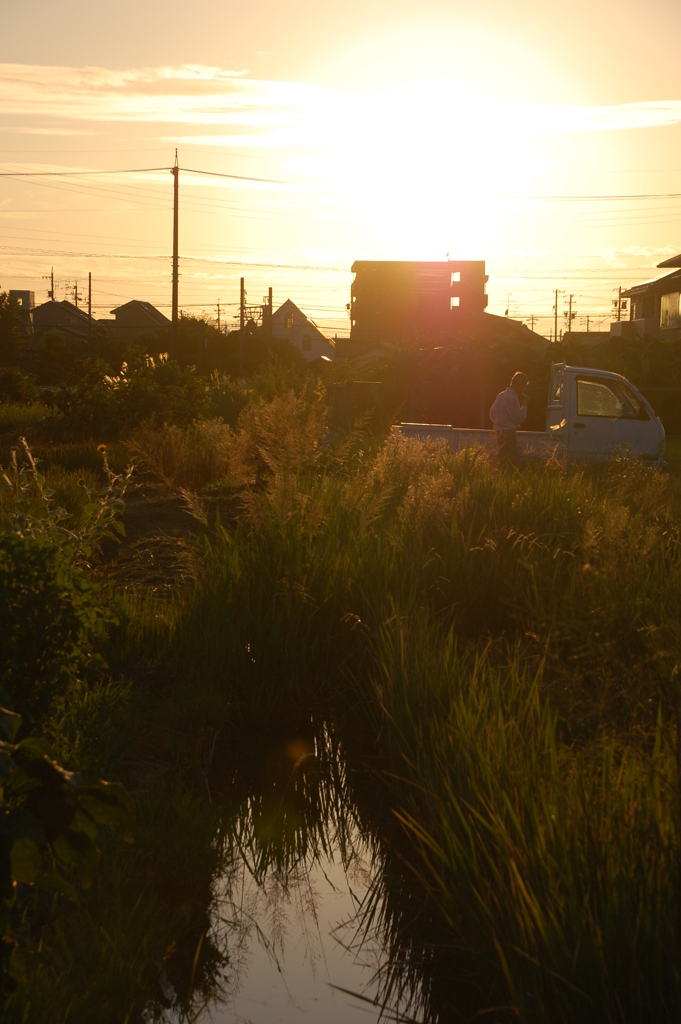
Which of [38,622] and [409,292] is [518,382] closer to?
[38,622]

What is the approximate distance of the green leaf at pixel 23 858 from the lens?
73.3 inches

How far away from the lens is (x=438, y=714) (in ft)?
15.3

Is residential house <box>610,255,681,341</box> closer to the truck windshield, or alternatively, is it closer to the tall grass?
the truck windshield

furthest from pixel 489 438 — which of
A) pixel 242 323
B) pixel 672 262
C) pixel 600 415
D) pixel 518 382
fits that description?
pixel 242 323

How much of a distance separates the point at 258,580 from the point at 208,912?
8.65ft

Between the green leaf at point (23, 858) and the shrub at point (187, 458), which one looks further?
the shrub at point (187, 458)

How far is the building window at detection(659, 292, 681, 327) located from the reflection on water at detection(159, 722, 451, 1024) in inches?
1590

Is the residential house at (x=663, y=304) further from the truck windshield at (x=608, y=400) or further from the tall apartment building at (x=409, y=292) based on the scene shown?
the truck windshield at (x=608, y=400)

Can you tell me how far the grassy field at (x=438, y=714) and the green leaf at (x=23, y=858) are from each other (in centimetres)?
120

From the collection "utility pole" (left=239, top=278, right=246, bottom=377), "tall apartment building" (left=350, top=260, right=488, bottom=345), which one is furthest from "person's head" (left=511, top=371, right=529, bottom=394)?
"tall apartment building" (left=350, top=260, right=488, bottom=345)

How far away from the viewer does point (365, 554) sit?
21.3 ft

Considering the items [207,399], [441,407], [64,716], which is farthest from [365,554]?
[441,407]

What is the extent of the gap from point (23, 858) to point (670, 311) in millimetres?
44909

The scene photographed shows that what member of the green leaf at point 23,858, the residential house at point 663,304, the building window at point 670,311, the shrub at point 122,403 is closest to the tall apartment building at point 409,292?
the residential house at point 663,304
